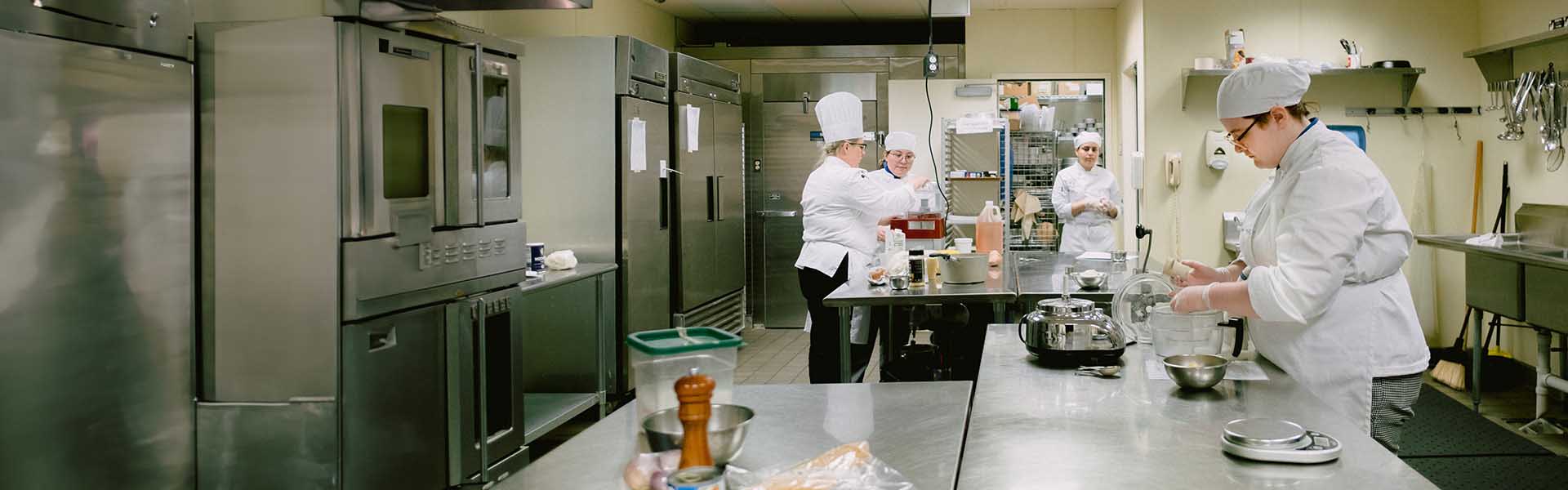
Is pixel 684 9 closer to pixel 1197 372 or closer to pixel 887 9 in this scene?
pixel 887 9

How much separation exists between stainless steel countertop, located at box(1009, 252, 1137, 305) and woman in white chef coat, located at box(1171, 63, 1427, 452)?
76 centimetres

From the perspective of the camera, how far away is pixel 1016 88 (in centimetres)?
894

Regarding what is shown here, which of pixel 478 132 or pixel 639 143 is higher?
pixel 639 143

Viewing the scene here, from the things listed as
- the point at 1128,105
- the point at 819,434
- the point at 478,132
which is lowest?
the point at 819,434

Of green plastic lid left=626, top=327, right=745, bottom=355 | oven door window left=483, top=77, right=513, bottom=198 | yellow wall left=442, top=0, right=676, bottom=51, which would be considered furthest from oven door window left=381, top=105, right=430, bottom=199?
green plastic lid left=626, top=327, right=745, bottom=355

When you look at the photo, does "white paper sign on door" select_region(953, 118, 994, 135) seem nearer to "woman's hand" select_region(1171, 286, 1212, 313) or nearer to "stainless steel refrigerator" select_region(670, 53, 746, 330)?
"stainless steel refrigerator" select_region(670, 53, 746, 330)

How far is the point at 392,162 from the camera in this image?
3447 millimetres

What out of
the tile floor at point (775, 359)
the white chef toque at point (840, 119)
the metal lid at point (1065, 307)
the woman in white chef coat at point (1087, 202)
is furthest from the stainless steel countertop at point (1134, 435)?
the woman in white chef coat at point (1087, 202)

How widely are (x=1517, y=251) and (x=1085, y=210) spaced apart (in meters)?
2.41

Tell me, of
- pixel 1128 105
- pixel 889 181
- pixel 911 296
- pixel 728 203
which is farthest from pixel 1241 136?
pixel 1128 105

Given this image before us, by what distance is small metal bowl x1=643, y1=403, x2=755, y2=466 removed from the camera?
1.45 m

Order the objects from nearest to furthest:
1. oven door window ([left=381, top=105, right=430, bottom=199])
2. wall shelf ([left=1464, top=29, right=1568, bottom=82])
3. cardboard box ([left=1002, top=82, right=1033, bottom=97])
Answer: oven door window ([left=381, top=105, right=430, bottom=199]), wall shelf ([left=1464, top=29, right=1568, bottom=82]), cardboard box ([left=1002, top=82, right=1033, bottom=97])

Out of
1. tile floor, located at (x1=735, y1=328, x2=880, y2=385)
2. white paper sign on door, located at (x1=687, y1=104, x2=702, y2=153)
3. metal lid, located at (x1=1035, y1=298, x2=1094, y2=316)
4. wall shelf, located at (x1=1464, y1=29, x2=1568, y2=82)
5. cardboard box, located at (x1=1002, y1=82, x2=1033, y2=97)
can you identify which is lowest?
tile floor, located at (x1=735, y1=328, x2=880, y2=385)

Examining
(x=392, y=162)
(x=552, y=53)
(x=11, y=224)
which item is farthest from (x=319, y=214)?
(x=552, y=53)
